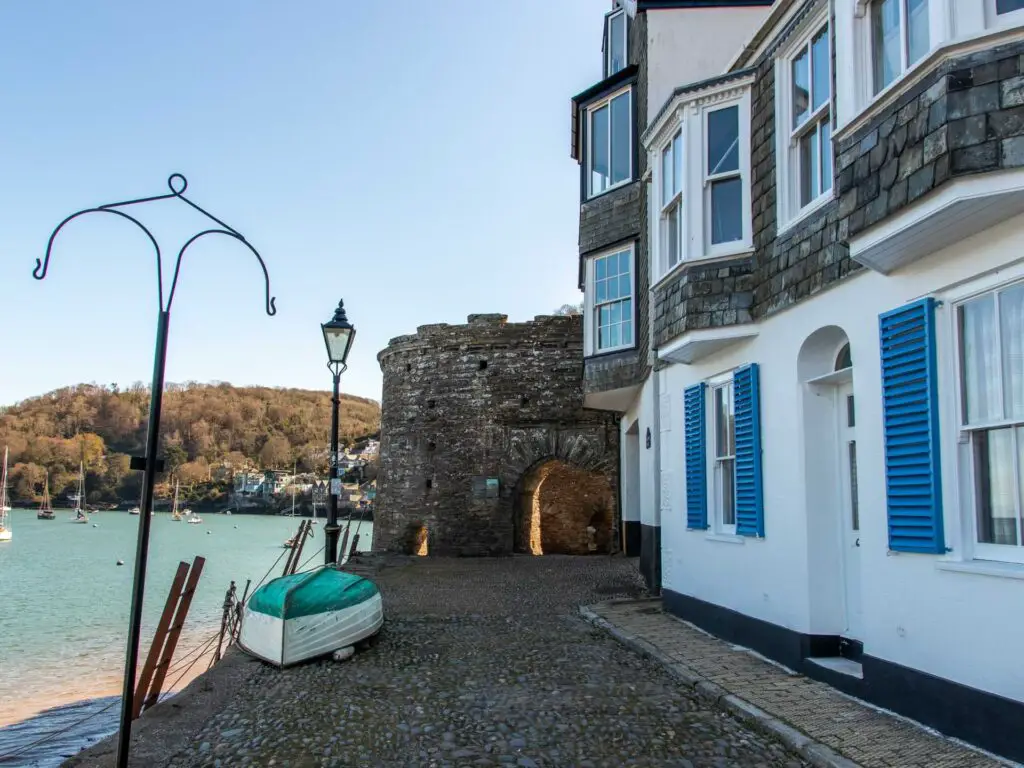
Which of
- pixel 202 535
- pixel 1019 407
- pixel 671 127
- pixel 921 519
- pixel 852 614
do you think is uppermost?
pixel 671 127

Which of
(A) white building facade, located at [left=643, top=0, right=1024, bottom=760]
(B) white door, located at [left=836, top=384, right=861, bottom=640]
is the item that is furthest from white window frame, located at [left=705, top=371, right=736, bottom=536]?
(B) white door, located at [left=836, top=384, right=861, bottom=640]

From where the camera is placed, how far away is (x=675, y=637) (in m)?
8.19

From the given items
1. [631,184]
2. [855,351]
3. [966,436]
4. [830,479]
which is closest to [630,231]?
[631,184]

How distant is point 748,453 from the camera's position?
7.71 metres

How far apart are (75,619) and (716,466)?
25.6 meters

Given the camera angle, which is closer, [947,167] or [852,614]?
[947,167]

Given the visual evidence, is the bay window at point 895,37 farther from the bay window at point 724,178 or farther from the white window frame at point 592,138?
the white window frame at point 592,138

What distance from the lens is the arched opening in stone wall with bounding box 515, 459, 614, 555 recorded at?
76.3 feet

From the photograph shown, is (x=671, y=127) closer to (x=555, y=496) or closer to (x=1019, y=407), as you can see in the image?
(x=1019, y=407)

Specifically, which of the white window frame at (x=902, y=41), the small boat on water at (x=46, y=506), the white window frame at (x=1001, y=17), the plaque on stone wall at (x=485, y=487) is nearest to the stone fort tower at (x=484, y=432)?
the plaque on stone wall at (x=485, y=487)

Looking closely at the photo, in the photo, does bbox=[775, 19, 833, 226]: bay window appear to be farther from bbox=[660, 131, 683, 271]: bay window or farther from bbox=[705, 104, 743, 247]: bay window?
bbox=[660, 131, 683, 271]: bay window

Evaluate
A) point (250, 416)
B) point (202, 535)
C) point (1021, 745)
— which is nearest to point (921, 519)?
point (1021, 745)

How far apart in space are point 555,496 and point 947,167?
1982 cm

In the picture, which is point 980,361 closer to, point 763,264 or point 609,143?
point 763,264
